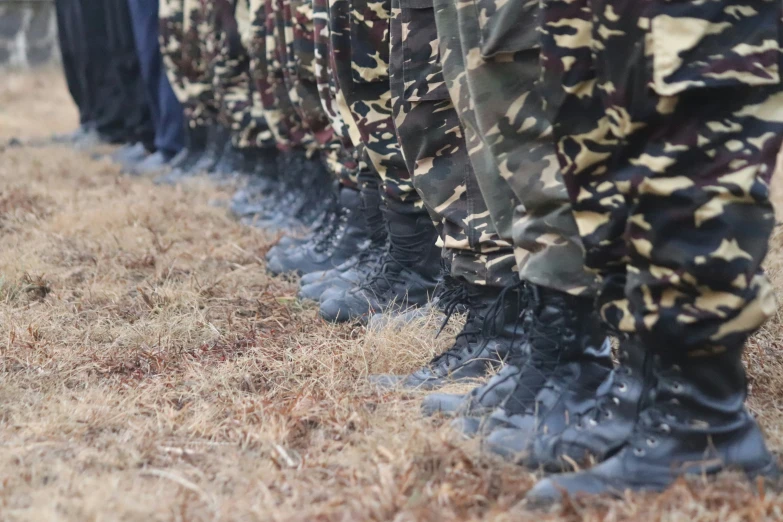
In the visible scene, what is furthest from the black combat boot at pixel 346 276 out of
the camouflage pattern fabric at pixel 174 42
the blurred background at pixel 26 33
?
the blurred background at pixel 26 33

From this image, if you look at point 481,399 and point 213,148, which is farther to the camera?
point 213,148

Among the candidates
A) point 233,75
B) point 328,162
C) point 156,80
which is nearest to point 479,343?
point 328,162

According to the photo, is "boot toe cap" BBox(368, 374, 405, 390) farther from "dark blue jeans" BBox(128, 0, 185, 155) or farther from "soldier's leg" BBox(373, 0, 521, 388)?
"dark blue jeans" BBox(128, 0, 185, 155)

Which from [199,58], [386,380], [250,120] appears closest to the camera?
[386,380]

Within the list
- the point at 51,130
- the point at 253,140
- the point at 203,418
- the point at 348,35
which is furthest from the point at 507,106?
the point at 51,130

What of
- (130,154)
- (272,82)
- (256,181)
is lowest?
(130,154)

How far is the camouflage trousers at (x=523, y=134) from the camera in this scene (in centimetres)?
141

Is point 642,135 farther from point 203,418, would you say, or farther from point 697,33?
point 203,418

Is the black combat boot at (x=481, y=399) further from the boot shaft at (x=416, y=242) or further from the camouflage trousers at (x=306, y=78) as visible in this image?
the camouflage trousers at (x=306, y=78)

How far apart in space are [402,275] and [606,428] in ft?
3.59

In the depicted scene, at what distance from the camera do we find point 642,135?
47.8 inches

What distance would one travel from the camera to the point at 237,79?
4602 mm

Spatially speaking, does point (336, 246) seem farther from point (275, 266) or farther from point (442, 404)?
point (442, 404)

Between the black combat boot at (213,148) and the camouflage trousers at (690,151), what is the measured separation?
14.4 ft
